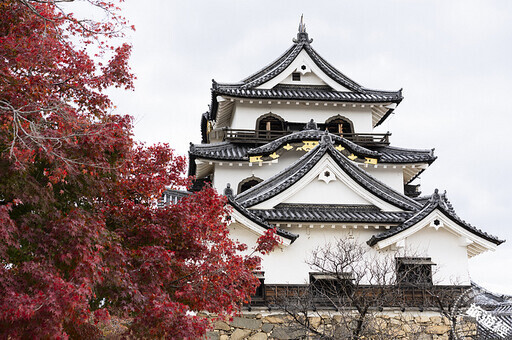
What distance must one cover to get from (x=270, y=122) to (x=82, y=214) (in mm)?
14032

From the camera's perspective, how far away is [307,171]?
47.4 ft

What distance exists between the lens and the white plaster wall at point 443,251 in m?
13.8

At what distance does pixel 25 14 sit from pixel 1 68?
3.25 feet

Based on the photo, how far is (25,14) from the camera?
6770 millimetres

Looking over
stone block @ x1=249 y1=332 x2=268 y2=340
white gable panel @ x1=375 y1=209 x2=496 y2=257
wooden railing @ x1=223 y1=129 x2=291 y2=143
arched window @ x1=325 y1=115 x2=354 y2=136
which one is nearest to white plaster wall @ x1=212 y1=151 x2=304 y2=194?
wooden railing @ x1=223 y1=129 x2=291 y2=143

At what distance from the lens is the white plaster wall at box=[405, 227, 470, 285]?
13.8 meters

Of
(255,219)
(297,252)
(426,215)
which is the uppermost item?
(426,215)

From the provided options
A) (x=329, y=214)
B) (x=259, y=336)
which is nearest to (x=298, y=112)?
(x=329, y=214)

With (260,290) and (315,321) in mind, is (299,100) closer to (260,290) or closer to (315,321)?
(260,290)

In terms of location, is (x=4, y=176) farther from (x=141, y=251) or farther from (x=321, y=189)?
(x=321, y=189)

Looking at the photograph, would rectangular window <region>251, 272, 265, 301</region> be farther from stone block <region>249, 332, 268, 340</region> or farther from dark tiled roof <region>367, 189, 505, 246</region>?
dark tiled roof <region>367, 189, 505, 246</region>

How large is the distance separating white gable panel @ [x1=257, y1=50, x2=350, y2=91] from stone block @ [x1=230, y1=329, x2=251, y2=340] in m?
10.6

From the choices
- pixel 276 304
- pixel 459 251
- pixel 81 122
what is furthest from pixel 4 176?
pixel 459 251

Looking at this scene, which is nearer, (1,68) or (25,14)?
(1,68)
